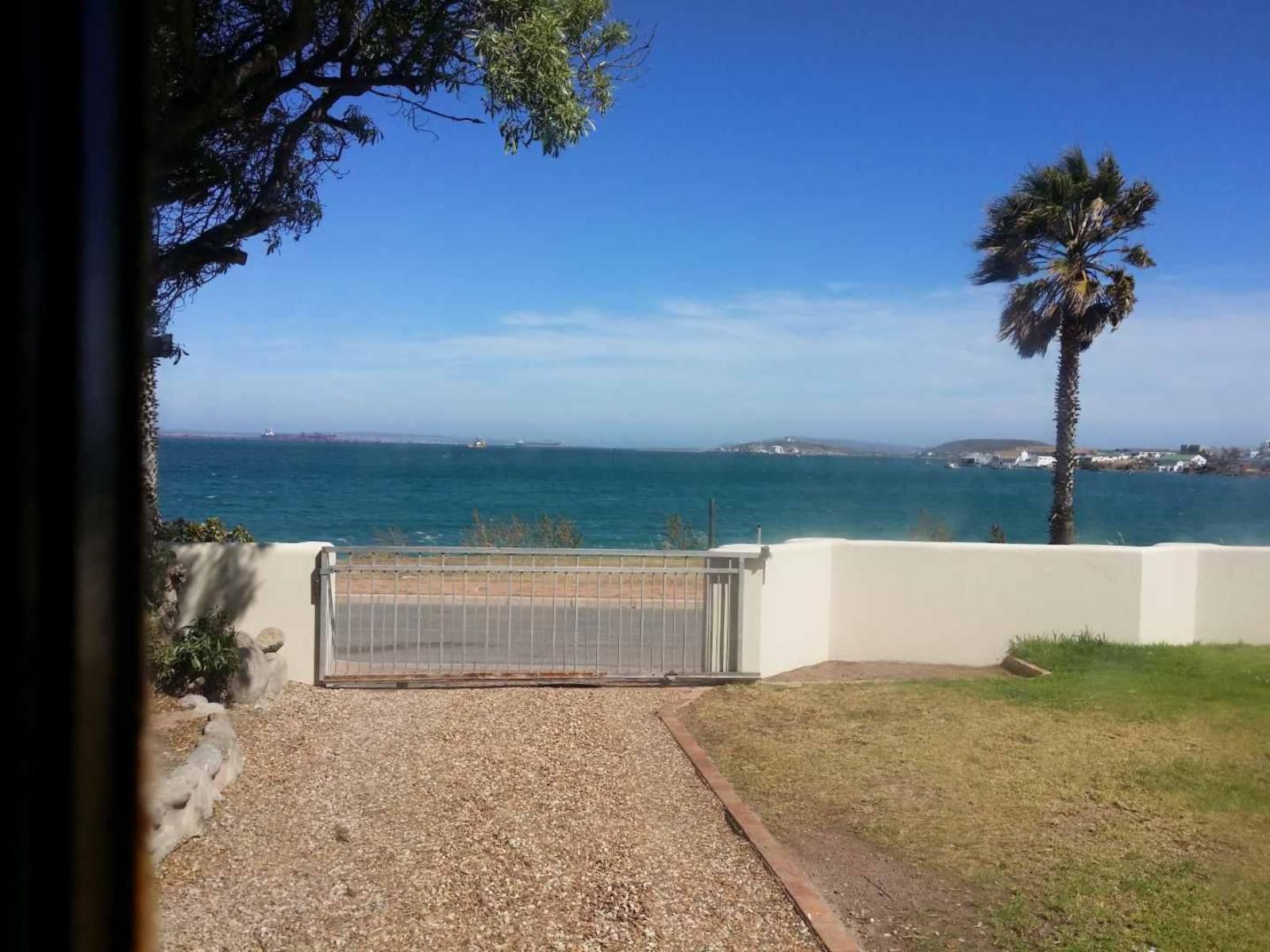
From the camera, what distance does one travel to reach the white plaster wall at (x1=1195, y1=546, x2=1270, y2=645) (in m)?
11.5

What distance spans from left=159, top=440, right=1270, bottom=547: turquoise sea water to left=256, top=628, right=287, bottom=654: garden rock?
56.3ft

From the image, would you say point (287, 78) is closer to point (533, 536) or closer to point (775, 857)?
point (775, 857)

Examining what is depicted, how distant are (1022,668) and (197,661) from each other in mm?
7371

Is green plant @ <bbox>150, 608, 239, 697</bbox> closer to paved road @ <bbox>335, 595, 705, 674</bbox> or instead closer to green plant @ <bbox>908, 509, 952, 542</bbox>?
paved road @ <bbox>335, 595, 705, 674</bbox>

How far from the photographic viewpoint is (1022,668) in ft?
33.7

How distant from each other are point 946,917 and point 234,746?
434 cm

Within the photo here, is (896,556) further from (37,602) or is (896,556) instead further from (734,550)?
(37,602)

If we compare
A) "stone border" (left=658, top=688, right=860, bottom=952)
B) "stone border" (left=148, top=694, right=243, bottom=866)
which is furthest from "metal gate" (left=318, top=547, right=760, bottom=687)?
"stone border" (left=148, top=694, right=243, bottom=866)

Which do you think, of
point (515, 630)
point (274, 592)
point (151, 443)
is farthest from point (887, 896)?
point (515, 630)

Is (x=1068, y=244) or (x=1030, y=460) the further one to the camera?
(x=1030, y=460)

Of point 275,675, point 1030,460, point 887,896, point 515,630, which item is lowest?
point 515,630

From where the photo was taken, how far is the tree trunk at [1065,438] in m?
17.7

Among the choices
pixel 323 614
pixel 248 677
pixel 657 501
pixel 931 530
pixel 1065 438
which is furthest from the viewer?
pixel 657 501

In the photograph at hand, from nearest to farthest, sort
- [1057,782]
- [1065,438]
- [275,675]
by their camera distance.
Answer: [1057,782] → [275,675] → [1065,438]
